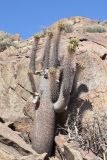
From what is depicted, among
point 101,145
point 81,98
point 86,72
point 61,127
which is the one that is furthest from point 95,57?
point 101,145

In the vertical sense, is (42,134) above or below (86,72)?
below

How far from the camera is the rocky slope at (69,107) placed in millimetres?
9102

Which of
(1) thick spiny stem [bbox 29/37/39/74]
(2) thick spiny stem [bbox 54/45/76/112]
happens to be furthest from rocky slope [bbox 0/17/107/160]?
(1) thick spiny stem [bbox 29/37/39/74]

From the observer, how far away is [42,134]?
9.88 meters

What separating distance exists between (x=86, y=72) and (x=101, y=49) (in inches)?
37.3

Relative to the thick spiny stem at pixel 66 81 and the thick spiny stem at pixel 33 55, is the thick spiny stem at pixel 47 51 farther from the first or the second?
the thick spiny stem at pixel 66 81

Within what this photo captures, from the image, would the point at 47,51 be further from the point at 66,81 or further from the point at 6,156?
the point at 6,156

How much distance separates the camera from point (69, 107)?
10.3 meters

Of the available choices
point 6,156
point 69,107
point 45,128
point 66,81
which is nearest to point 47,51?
point 66,81

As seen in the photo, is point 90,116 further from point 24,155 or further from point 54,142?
point 24,155

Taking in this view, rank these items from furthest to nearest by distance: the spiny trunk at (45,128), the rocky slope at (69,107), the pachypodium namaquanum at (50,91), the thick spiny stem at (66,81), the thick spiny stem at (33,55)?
the thick spiny stem at (33,55) → the spiny trunk at (45,128) → the pachypodium namaquanum at (50,91) → the thick spiny stem at (66,81) → the rocky slope at (69,107)

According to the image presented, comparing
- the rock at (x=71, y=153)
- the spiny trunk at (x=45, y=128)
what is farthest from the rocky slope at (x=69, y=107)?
the spiny trunk at (x=45, y=128)

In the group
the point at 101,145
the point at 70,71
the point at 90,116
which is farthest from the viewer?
the point at 90,116

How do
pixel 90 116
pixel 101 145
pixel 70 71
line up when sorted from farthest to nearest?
pixel 90 116, pixel 70 71, pixel 101 145
